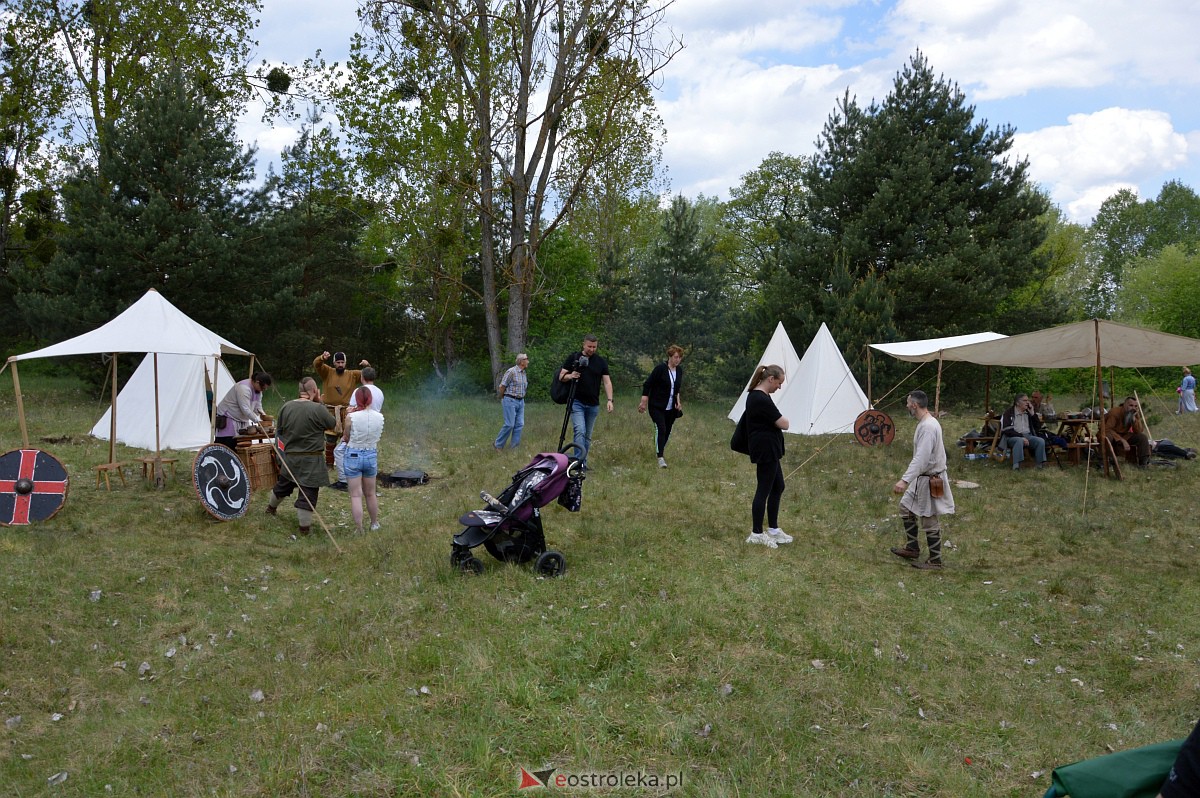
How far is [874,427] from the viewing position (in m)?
14.3

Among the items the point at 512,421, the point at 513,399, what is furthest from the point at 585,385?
the point at 512,421

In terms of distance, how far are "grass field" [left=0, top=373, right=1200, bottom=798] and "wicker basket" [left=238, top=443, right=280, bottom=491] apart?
59cm

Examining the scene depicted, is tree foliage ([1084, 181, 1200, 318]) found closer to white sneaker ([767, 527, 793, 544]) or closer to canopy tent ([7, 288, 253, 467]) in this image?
white sneaker ([767, 527, 793, 544])

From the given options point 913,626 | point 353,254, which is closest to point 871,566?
point 913,626

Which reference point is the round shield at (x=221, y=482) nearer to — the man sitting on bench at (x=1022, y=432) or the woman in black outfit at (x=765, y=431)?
the woman in black outfit at (x=765, y=431)

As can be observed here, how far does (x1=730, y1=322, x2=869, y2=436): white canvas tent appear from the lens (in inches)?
615

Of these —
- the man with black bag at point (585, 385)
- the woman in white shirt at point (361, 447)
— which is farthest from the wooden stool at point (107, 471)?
the man with black bag at point (585, 385)

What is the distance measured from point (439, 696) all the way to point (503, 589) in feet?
5.64

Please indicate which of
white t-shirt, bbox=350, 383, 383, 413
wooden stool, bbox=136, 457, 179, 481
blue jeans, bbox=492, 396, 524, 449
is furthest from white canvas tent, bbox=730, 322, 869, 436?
wooden stool, bbox=136, 457, 179, 481

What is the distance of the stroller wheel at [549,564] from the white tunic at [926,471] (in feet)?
10.6

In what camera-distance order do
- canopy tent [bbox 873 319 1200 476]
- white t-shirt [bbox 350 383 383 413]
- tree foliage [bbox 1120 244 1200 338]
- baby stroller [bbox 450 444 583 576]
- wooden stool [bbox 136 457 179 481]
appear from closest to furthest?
1. baby stroller [bbox 450 444 583 576]
2. white t-shirt [bbox 350 383 383 413]
3. wooden stool [bbox 136 457 179 481]
4. canopy tent [bbox 873 319 1200 476]
5. tree foliage [bbox 1120 244 1200 338]

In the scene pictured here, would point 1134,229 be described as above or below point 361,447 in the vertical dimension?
above

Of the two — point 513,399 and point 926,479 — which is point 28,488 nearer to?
point 513,399

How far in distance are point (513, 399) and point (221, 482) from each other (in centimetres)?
506
